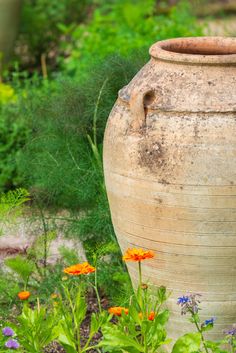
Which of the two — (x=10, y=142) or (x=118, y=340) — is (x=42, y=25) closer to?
(x=10, y=142)

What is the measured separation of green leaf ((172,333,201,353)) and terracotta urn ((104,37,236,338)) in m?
0.37

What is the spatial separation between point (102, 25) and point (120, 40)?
0.74 metres

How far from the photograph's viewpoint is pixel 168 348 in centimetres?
369

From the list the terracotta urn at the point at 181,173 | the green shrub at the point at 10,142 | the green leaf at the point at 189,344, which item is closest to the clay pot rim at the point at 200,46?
the terracotta urn at the point at 181,173

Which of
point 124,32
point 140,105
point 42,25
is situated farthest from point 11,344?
point 42,25

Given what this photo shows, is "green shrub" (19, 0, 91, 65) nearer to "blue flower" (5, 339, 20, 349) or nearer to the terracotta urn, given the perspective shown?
the terracotta urn

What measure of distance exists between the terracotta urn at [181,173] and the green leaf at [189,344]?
37 centimetres

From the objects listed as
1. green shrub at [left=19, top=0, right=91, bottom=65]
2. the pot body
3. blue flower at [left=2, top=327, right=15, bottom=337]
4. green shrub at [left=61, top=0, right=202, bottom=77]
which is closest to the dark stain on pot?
blue flower at [left=2, top=327, right=15, bottom=337]

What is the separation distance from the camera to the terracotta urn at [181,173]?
3207 mm

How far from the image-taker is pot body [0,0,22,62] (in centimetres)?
731

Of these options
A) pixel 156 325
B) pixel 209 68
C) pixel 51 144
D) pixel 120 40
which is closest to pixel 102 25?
pixel 120 40

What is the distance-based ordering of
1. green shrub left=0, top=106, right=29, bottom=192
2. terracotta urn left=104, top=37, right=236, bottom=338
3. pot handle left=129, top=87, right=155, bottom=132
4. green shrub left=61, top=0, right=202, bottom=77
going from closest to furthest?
1. terracotta urn left=104, top=37, right=236, bottom=338
2. pot handle left=129, top=87, right=155, bottom=132
3. green shrub left=0, top=106, right=29, bottom=192
4. green shrub left=61, top=0, right=202, bottom=77

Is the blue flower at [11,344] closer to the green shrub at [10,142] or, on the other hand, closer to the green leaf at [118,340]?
the green leaf at [118,340]

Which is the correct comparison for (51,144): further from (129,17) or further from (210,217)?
(129,17)
